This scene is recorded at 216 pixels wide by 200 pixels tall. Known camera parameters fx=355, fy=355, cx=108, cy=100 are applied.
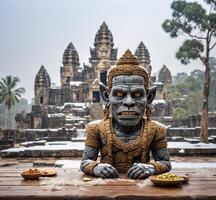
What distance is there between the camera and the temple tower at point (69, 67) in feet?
141

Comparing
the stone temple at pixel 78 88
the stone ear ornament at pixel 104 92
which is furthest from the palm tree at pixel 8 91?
the stone ear ornament at pixel 104 92

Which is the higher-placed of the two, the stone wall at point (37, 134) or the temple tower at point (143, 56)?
the temple tower at point (143, 56)

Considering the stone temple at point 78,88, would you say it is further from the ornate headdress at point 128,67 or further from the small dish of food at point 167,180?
the small dish of food at point 167,180

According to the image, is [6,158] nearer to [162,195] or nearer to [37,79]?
[162,195]

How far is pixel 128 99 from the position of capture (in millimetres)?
3836

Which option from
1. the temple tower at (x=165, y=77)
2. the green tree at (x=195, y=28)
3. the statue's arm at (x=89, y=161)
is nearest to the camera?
the statue's arm at (x=89, y=161)

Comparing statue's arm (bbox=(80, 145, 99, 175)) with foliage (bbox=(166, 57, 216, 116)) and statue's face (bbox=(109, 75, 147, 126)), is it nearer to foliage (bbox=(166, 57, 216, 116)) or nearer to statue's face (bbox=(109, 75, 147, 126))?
statue's face (bbox=(109, 75, 147, 126))

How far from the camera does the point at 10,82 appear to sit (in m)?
42.5

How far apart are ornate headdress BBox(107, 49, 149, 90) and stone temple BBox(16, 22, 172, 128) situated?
31.7m

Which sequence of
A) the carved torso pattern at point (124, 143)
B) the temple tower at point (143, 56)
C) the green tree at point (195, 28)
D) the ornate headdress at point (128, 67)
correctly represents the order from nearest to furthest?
the carved torso pattern at point (124, 143), the ornate headdress at point (128, 67), the green tree at point (195, 28), the temple tower at point (143, 56)

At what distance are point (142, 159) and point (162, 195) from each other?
126cm

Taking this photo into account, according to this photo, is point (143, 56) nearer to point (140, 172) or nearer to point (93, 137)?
point (93, 137)

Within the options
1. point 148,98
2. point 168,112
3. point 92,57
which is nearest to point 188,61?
point 148,98

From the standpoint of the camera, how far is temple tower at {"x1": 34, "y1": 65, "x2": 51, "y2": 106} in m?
40.8
